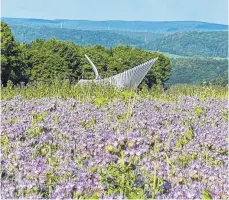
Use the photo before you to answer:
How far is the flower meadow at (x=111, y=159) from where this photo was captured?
10.4 feet

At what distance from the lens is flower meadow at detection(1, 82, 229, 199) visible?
3.17 m

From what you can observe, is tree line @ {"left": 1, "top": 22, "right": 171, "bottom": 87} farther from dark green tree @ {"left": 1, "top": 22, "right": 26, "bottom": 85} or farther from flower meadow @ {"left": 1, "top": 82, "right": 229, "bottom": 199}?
flower meadow @ {"left": 1, "top": 82, "right": 229, "bottom": 199}

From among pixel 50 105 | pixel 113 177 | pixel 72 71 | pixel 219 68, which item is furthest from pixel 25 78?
pixel 219 68

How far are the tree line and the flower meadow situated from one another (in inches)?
1430

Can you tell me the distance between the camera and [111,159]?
3621 millimetres

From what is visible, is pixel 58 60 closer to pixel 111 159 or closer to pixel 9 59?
pixel 9 59

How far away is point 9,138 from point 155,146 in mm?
1188

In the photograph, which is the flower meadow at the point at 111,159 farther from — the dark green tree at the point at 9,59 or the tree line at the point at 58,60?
the dark green tree at the point at 9,59

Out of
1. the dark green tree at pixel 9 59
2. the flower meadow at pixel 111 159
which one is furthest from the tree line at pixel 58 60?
the flower meadow at pixel 111 159

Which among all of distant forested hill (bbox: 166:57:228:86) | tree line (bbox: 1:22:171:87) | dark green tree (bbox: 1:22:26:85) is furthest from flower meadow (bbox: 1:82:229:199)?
distant forested hill (bbox: 166:57:228:86)

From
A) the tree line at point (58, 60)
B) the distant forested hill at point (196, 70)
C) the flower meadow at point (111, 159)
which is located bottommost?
the distant forested hill at point (196, 70)

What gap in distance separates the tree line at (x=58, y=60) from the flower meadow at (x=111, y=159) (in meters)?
36.3

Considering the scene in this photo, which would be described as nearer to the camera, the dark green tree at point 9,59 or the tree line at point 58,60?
the dark green tree at point 9,59

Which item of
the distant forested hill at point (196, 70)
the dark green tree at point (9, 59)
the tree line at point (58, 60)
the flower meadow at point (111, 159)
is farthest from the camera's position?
the distant forested hill at point (196, 70)
